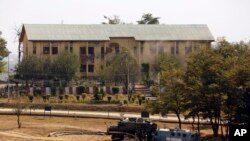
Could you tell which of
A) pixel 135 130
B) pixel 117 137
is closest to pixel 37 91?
pixel 117 137

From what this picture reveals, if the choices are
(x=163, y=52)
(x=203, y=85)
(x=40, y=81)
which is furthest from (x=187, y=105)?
(x=163, y=52)

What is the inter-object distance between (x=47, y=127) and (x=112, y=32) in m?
42.8

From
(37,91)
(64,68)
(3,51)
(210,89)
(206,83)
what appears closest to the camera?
(210,89)

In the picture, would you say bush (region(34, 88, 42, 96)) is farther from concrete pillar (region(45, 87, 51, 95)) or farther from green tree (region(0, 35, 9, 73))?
green tree (region(0, 35, 9, 73))

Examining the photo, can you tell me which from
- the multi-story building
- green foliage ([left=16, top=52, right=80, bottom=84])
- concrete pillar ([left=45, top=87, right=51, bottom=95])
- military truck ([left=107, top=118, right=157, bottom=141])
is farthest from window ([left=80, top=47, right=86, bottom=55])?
military truck ([left=107, top=118, right=157, bottom=141])

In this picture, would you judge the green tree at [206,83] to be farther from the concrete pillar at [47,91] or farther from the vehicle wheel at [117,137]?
the concrete pillar at [47,91]

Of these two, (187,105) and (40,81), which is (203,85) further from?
(40,81)

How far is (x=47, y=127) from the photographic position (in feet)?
186

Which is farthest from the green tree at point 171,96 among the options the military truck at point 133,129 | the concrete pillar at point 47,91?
the concrete pillar at point 47,91

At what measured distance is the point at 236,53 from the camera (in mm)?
64375

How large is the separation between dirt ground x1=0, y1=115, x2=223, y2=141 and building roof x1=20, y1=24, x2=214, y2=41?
105ft

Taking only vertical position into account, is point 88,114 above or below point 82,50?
below

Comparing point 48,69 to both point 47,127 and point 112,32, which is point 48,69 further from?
point 47,127

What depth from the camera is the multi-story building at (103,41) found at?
93625mm
